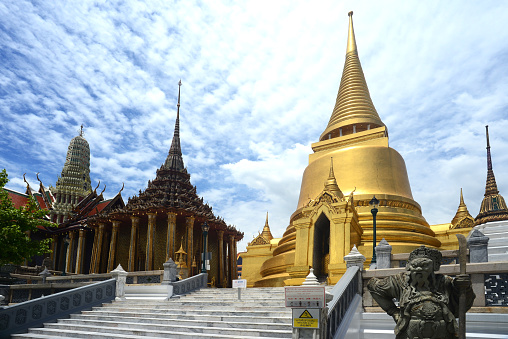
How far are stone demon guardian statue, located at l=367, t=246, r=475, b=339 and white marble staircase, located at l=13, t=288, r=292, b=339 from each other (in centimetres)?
434

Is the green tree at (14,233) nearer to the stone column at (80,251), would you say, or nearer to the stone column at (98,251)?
the stone column at (98,251)

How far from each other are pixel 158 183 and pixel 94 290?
22111 millimetres

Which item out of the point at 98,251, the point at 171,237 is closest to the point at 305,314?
the point at 171,237

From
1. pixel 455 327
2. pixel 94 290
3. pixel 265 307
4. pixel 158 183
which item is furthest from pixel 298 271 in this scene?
pixel 158 183

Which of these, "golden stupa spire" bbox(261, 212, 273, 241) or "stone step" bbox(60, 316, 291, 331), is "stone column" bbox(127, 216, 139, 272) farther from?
"stone step" bbox(60, 316, 291, 331)

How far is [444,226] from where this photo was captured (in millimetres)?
25453

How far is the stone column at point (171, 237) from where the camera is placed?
30.9 metres

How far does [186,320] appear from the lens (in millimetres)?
11086

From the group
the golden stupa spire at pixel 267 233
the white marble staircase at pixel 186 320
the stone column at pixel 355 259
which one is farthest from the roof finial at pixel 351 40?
the stone column at pixel 355 259

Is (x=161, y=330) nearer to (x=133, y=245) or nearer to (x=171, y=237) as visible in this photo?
(x=171, y=237)

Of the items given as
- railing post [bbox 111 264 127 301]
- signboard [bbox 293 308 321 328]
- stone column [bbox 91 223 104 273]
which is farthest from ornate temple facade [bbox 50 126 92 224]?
signboard [bbox 293 308 321 328]

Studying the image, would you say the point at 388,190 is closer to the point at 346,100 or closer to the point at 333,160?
the point at 333,160

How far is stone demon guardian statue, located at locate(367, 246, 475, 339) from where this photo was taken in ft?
15.6

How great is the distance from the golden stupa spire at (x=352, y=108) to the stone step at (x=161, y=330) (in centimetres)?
2152
